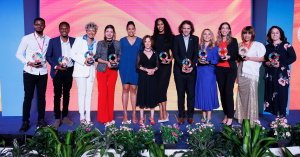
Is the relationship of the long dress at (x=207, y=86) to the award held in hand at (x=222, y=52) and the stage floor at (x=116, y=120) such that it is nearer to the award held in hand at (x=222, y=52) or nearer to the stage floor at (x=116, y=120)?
the award held in hand at (x=222, y=52)

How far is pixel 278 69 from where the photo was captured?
392cm

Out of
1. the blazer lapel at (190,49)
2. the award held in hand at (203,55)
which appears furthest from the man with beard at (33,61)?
the award held in hand at (203,55)

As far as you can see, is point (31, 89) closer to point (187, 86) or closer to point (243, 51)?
point (187, 86)

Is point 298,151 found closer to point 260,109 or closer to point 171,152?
point 171,152

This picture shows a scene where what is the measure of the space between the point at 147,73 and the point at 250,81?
1.88 m

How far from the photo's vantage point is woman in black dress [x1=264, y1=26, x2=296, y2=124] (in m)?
3.87

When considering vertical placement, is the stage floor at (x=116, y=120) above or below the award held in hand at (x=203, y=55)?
below

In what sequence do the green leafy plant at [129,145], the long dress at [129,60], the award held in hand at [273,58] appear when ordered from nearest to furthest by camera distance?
the green leafy plant at [129,145], the award held in hand at [273,58], the long dress at [129,60]

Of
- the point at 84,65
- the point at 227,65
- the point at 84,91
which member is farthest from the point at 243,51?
the point at 84,91

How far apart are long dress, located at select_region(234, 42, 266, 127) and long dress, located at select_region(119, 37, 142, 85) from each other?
1979mm

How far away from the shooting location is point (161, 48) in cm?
411

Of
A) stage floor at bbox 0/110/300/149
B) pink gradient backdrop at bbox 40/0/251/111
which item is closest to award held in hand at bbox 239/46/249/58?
stage floor at bbox 0/110/300/149

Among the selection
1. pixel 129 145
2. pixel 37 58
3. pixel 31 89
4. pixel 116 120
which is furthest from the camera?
pixel 116 120

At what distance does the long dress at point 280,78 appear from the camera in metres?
3.88
